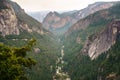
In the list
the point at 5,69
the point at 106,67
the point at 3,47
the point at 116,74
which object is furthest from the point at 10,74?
the point at 106,67

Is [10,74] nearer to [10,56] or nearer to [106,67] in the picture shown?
[10,56]

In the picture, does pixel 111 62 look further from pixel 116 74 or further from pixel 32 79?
pixel 32 79

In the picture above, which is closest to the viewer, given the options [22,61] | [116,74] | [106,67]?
[22,61]

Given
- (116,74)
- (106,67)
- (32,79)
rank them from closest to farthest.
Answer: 1. (116,74)
2. (106,67)
3. (32,79)

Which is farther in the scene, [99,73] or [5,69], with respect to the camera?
[99,73]

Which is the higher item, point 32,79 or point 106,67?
point 106,67

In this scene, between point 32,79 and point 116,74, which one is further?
point 32,79

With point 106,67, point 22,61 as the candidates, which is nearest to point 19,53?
point 22,61

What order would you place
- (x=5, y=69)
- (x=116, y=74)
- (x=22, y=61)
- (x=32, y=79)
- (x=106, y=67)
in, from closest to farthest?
(x=5, y=69) → (x=22, y=61) → (x=116, y=74) → (x=106, y=67) → (x=32, y=79)

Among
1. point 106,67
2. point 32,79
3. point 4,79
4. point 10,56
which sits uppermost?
point 10,56
